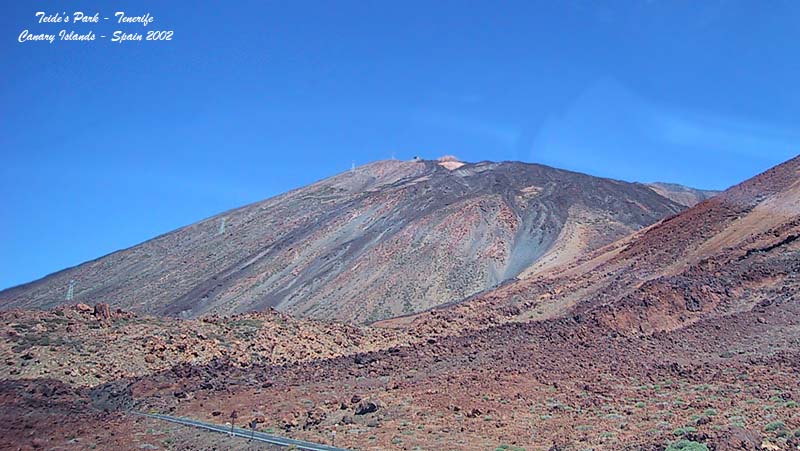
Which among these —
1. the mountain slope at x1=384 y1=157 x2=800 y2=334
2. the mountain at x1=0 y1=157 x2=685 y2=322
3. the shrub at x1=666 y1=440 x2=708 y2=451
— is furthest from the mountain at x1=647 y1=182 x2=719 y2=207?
the shrub at x1=666 y1=440 x2=708 y2=451

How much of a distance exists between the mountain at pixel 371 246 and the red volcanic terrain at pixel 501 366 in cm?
1370

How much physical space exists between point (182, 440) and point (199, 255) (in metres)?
59.0

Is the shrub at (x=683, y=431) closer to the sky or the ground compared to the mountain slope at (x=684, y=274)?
closer to the ground

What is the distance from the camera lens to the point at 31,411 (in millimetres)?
17938

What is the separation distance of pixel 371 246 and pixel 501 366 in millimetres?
38124

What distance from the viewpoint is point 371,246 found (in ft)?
195

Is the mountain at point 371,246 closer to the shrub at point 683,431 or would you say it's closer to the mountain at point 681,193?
the mountain at point 681,193

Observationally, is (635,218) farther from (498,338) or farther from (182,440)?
(182,440)

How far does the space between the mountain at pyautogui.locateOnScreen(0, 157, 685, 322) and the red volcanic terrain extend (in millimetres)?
13702

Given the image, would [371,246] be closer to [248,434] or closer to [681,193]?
[248,434]

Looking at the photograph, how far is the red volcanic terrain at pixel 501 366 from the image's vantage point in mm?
14312

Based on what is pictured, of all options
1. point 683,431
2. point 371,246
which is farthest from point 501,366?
point 371,246

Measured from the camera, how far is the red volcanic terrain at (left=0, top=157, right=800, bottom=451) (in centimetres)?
1431

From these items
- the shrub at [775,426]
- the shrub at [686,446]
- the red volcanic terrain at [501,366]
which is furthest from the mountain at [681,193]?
the shrub at [686,446]
